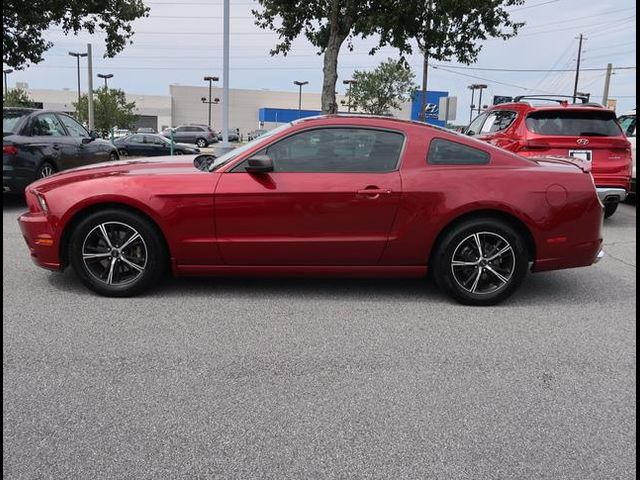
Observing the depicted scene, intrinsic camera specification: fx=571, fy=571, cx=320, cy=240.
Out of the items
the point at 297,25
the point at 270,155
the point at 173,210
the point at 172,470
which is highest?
the point at 297,25

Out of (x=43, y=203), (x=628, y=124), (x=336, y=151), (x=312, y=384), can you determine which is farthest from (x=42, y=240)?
(x=628, y=124)

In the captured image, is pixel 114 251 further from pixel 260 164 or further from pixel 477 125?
pixel 477 125

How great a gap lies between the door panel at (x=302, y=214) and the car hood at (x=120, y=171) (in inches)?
22.0

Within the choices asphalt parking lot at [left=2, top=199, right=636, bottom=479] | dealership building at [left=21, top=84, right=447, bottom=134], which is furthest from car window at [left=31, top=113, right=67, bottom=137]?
dealership building at [left=21, top=84, right=447, bottom=134]

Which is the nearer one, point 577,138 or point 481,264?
point 481,264

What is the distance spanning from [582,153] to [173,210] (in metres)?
6.39

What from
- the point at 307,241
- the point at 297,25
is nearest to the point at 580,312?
the point at 307,241

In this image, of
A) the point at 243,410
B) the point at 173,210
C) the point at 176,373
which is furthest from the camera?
the point at 173,210

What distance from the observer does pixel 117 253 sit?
466 cm

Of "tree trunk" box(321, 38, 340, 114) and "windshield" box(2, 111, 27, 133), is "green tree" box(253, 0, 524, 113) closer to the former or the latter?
"tree trunk" box(321, 38, 340, 114)

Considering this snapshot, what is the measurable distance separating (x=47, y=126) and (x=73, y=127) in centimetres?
91

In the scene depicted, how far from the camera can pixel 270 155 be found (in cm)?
470

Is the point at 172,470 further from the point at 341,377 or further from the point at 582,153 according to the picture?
the point at 582,153

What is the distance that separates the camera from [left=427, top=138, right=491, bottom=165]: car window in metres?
4.79
